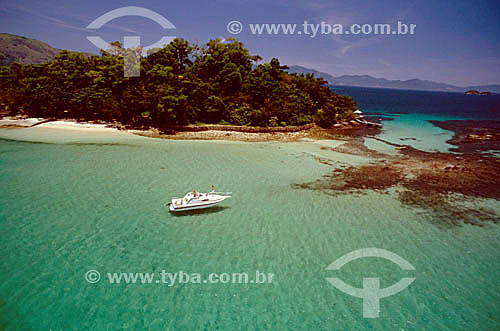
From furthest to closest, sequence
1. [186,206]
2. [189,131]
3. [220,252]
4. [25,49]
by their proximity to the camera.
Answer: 1. [25,49]
2. [189,131]
3. [186,206]
4. [220,252]

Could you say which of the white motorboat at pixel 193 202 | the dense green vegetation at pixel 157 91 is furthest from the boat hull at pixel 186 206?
the dense green vegetation at pixel 157 91

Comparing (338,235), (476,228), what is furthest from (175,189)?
(476,228)

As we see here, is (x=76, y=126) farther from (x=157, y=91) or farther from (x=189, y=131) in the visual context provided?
(x=189, y=131)

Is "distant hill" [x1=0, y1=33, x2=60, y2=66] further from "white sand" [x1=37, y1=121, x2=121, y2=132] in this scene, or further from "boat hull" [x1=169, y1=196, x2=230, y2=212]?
"boat hull" [x1=169, y1=196, x2=230, y2=212]

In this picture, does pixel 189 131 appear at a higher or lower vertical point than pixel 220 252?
higher

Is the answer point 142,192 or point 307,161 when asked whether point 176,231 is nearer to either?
point 142,192

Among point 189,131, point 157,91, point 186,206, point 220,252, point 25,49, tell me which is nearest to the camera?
point 220,252

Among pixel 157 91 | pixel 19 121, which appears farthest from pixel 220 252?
pixel 19 121
